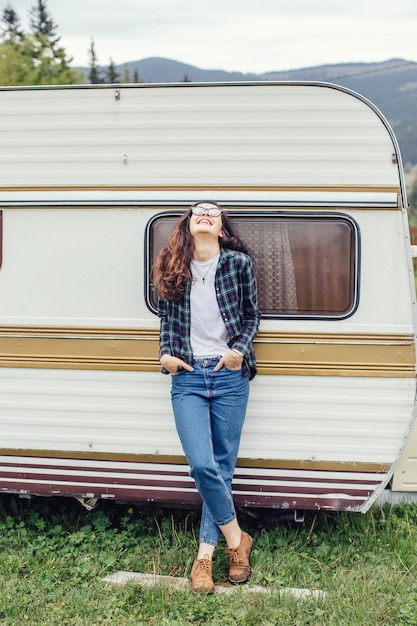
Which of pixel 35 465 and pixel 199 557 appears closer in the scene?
pixel 199 557

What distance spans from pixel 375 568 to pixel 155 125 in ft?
9.51

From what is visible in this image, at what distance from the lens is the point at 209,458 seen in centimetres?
365

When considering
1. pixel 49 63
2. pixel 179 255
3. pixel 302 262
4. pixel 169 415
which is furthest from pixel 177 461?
pixel 49 63

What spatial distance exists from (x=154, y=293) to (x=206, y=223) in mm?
630

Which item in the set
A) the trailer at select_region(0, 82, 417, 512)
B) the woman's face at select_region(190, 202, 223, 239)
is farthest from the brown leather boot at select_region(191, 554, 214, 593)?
the woman's face at select_region(190, 202, 223, 239)

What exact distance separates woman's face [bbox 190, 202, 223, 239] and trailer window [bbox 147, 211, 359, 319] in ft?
0.96

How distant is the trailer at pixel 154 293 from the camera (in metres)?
3.89

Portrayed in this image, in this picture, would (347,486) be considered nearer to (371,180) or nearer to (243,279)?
(243,279)

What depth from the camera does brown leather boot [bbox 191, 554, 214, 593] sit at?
3750mm

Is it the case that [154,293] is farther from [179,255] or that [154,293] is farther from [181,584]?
[181,584]

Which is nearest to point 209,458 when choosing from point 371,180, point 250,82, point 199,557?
point 199,557

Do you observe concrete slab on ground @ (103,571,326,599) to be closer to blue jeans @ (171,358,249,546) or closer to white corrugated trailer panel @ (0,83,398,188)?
blue jeans @ (171,358,249,546)

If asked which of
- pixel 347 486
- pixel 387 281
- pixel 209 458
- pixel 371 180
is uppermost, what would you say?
pixel 371 180

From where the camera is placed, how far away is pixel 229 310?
365 cm
